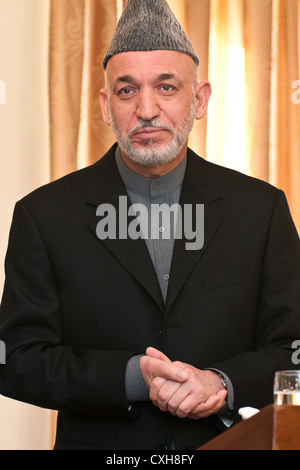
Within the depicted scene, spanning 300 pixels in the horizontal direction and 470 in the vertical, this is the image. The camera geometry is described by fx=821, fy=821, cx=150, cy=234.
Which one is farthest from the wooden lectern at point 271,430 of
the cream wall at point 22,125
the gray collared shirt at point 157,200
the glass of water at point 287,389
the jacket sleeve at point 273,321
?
the cream wall at point 22,125

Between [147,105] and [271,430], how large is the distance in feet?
3.26

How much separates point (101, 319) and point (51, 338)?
119 millimetres

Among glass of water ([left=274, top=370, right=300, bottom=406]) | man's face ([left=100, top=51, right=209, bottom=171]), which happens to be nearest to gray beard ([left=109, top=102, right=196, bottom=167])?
man's face ([left=100, top=51, right=209, bottom=171])

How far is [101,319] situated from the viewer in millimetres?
1813

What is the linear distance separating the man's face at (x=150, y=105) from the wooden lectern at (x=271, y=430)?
0.97 metres

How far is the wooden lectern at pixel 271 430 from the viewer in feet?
3.26

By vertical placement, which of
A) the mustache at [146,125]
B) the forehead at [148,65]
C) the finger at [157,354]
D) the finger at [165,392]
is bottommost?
the finger at [165,392]

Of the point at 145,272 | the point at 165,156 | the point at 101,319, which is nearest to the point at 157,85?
the point at 165,156

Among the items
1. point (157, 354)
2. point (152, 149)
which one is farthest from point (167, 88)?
point (157, 354)

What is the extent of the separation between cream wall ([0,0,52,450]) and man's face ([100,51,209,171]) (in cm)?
96

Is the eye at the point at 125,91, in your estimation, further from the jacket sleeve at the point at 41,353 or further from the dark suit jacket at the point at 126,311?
the jacket sleeve at the point at 41,353

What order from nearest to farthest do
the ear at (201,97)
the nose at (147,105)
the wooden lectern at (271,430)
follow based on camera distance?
1. the wooden lectern at (271,430)
2. the nose at (147,105)
3. the ear at (201,97)

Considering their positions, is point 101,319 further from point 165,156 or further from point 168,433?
point 165,156

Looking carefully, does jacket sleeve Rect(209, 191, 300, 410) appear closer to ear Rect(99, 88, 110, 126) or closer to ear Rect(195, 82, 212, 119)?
ear Rect(195, 82, 212, 119)
